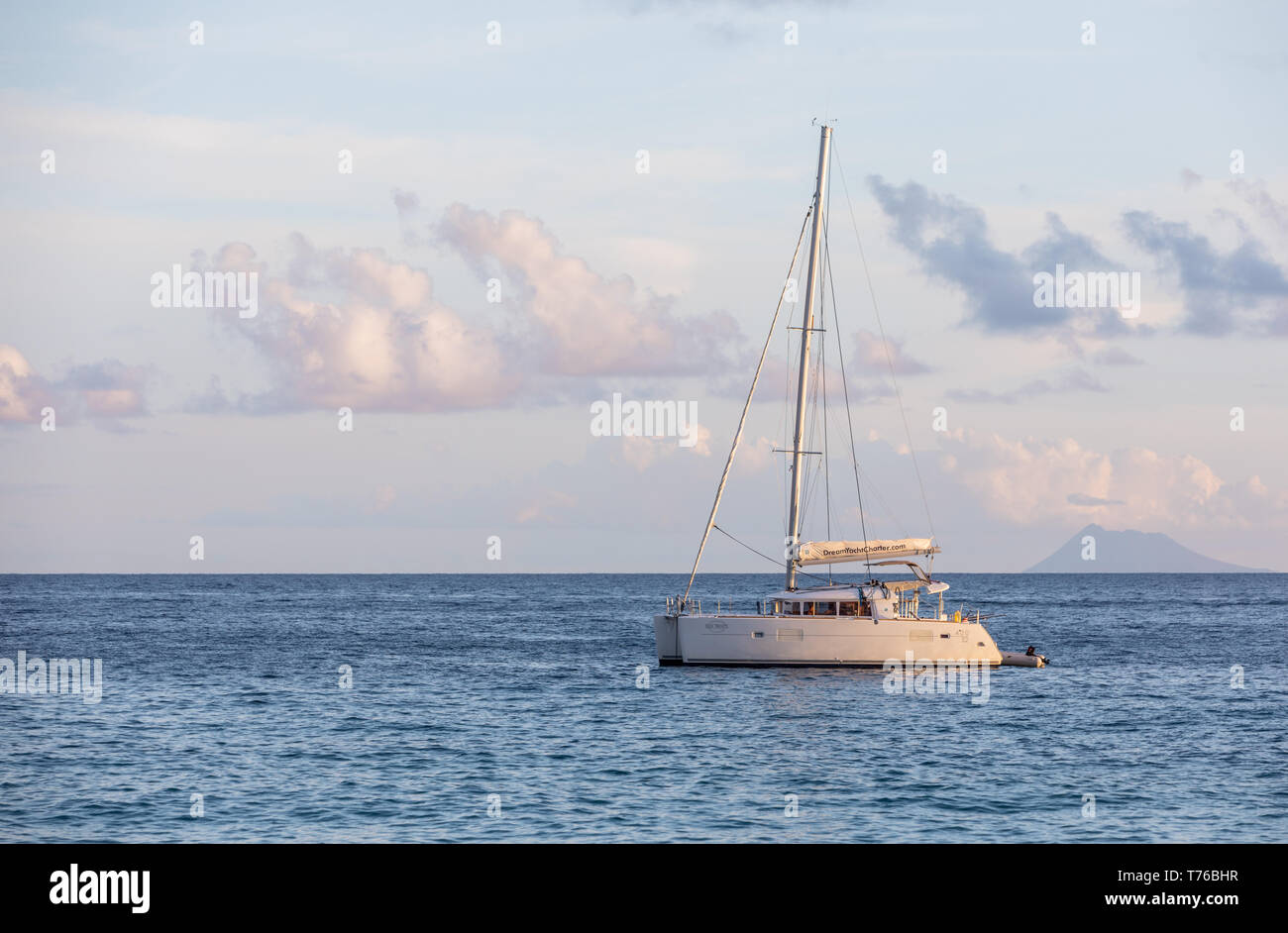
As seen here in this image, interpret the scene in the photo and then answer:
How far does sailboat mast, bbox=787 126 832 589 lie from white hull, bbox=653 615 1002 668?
2.83m

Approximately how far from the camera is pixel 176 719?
4403 centimetres

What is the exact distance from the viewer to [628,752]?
36.2 meters

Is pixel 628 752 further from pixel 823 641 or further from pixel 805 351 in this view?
pixel 805 351

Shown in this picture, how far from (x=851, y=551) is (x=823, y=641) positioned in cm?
456

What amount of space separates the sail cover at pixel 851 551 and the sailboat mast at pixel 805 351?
0.71m

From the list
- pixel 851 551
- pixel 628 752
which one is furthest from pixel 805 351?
pixel 628 752

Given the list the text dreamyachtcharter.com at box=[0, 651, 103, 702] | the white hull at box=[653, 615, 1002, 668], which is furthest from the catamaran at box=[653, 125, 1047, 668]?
the text dreamyachtcharter.com at box=[0, 651, 103, 702]

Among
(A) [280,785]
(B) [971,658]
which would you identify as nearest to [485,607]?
(B) [971,658]

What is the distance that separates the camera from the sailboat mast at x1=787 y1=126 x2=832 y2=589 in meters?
54.6

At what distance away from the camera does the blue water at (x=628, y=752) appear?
27.6 metres

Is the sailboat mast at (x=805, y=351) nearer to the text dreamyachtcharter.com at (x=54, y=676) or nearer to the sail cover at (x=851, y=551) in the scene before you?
the sail cover at (x=851, y=551)

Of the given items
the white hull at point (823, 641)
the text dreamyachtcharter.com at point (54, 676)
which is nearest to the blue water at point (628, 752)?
the white hull at point (823, 641)
